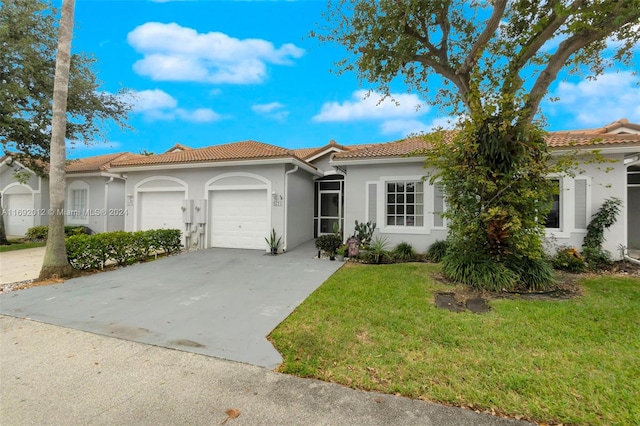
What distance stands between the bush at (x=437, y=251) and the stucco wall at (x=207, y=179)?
5.18m

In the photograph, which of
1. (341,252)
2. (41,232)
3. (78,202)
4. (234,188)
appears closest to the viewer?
(341,252)

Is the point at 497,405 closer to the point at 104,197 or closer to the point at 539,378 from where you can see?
the point at 539,378

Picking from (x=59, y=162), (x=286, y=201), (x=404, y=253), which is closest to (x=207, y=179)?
(x=286, y=201)

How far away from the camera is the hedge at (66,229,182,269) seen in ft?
25.0

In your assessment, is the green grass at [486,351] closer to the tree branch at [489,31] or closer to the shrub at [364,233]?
the shrub at [364,233]

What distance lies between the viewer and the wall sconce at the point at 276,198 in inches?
408

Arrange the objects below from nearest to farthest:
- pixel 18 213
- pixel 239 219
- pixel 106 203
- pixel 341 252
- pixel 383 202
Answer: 1. pixel 341 252
2. pixel 383 202
3. pixel 239 219
4. pixel 106 203
5. pixel 18 213

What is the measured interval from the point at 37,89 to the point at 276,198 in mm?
11467

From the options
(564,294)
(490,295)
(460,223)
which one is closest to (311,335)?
(490,295)

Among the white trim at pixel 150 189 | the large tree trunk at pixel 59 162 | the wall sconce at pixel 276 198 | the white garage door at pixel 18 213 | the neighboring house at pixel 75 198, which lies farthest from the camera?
the white garage door at pixel 18 213

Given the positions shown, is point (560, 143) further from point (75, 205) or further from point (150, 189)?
point (75, 205)

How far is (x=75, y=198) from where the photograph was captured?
15.7 meters

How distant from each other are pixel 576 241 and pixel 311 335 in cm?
892

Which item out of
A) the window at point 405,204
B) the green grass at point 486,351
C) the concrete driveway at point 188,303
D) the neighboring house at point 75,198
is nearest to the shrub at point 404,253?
the window at point 405,204
